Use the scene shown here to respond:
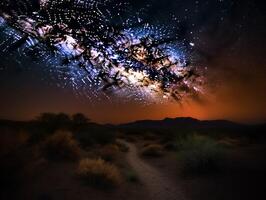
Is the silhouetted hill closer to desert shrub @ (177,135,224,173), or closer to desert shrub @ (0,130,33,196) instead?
desert shrub @ (177,135,224,173)

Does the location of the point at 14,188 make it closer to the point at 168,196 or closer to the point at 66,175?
the point at 66,175

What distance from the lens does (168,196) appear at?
10805mm

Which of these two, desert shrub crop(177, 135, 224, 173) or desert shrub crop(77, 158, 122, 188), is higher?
desert shrub crop(177, 135, 224, 173)

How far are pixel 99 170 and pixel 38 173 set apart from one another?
2477 mm

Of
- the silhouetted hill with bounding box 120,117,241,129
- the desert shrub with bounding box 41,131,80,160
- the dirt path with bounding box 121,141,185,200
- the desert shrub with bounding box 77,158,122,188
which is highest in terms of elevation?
the silhouetted hill with bounding box 120,117,241,129

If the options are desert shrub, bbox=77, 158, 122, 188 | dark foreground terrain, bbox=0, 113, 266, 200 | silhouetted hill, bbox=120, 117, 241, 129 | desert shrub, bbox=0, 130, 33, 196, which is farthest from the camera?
silhouetted hill, bbox=120, 117, 241, 129

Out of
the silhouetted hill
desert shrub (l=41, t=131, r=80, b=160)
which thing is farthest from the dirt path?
the silhouetted hill

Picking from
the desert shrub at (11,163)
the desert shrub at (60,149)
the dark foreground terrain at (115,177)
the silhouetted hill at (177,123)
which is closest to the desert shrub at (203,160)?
the dark foreground terrain at (115,177)

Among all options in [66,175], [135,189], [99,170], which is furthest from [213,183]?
[66,175]

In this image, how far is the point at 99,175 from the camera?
11.3 metres

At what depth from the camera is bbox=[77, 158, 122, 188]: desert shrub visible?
11.0 metres

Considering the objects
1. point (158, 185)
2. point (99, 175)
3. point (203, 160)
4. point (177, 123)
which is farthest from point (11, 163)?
point (177, 123)

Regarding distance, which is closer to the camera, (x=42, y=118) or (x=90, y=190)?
(x=90, y=190)

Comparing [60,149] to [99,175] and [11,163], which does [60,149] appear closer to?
[99,175]
